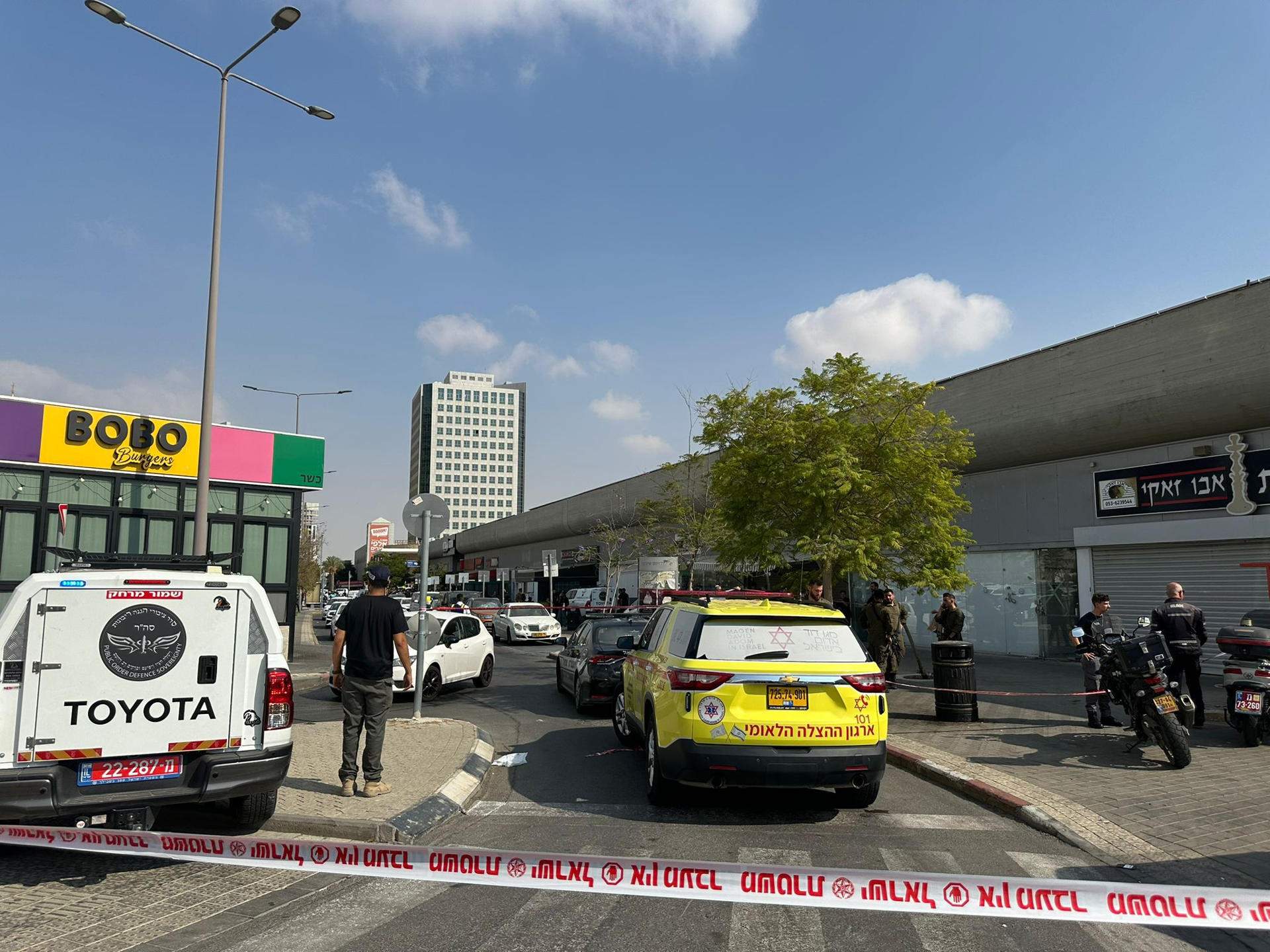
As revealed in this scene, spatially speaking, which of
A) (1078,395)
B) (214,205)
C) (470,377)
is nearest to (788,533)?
(1078,395)

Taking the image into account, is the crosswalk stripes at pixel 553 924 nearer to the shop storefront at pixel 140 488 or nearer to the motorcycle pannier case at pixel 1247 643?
the motorcycle pannier case at pixel 1247 643

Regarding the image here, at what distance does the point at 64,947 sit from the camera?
13.8 feet

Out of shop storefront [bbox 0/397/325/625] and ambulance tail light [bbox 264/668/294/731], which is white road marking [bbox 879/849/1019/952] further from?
shop storefront [bbox 0/397/325/625]

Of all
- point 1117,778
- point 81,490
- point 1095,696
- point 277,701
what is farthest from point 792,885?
point 81,490

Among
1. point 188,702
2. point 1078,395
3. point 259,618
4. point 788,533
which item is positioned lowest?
point 188,702

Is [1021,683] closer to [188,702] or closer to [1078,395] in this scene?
[1078,395]

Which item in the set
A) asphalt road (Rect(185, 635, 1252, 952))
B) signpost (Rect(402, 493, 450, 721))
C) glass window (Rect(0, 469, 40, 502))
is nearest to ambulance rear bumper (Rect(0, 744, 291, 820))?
asphalt road (Rect(185, 635, 1252, 952))

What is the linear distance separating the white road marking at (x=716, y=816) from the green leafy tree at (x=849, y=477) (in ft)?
23.6

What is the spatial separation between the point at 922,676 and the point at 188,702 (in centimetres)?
1391

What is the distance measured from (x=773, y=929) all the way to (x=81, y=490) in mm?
20472

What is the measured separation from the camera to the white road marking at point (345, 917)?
4.32 metres

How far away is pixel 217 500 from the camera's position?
71.4 feet

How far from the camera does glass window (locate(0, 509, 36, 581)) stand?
1900 centimetres

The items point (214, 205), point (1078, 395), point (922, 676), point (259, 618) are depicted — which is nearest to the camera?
point (259, 618)
